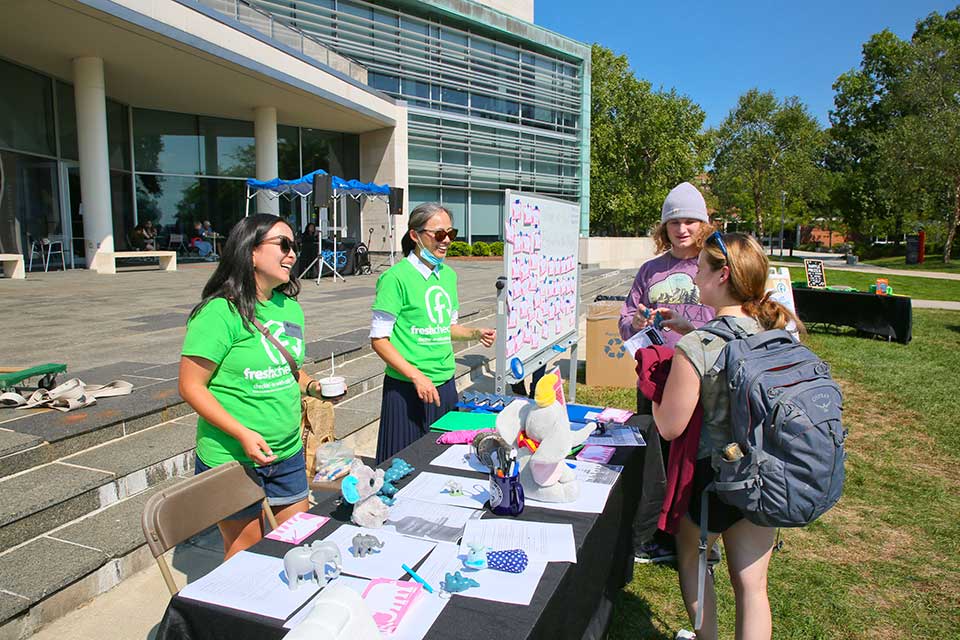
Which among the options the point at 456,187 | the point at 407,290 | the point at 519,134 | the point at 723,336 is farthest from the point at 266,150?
the point at 723,336

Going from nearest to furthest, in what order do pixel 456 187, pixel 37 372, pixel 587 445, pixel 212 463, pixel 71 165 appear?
pixel 212 463 → pixel 587 445 → pixel 37 372 → pixel 71 165 → pixel 456 187

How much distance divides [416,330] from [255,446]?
993mm

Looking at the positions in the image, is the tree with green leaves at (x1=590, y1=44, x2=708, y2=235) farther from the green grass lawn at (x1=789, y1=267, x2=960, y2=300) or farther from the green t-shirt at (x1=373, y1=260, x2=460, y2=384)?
the green t-shirt at (x1=373, y1=260, x2=460, y2=384)

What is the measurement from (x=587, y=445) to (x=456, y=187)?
2420 centimetres

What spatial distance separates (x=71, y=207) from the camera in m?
15.3

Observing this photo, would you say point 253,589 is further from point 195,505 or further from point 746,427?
point 746,427

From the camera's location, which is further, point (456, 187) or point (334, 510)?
point (456, 187)

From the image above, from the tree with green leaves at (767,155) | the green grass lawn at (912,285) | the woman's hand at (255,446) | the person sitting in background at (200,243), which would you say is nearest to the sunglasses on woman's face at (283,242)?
the woman's hand at (255,446)

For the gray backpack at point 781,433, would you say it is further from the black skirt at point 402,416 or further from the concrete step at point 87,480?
the concrete step at point 87,480

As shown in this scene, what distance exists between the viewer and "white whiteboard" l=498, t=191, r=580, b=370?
136 inches

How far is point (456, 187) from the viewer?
2588 cm

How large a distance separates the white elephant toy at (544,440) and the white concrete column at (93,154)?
50.0ft

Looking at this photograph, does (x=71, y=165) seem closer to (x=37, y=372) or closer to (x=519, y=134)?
(x=37, y=372)

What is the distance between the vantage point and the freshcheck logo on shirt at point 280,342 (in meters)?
2.29
